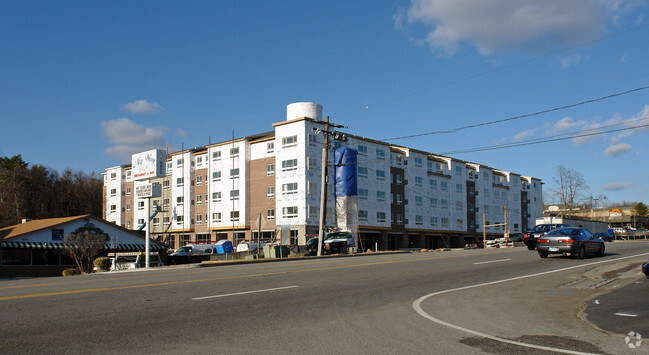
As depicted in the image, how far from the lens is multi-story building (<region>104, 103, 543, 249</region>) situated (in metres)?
65.1

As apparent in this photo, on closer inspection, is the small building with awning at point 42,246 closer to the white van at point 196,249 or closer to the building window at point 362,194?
the white van at point 196,249

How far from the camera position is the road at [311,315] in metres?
7.50

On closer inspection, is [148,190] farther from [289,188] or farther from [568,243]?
[568,243]

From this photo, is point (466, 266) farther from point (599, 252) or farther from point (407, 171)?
point (407, 171)

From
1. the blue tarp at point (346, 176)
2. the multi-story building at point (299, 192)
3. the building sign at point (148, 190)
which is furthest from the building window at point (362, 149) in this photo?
the building sign at point (148, 190)

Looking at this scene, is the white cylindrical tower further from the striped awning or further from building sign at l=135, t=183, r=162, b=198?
building sign at l=135, t=183, r=162, b=198

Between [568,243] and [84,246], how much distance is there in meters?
36.4

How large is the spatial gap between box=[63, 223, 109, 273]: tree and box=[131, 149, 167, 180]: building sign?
247 inches

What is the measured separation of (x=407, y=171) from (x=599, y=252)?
53505 mm

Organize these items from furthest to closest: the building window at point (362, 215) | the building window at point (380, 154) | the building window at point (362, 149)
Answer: the building window at point (380, 154) < the building window at point (362, 149) < the building window at point (362, 215)

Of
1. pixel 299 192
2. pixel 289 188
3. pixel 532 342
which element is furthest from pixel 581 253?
pixel 289 188

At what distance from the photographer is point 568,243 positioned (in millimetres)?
22688

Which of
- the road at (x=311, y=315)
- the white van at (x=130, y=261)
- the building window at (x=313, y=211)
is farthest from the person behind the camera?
the building window at (x=313, y=211)

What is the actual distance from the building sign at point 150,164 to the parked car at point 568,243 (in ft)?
101
